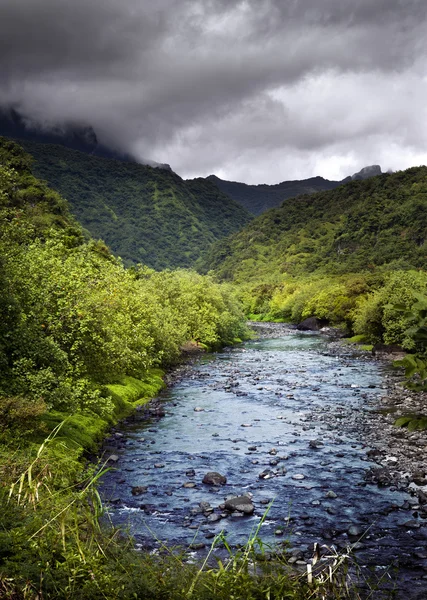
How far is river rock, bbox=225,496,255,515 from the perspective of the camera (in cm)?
1725

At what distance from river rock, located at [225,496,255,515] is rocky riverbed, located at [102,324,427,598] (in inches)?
1.6

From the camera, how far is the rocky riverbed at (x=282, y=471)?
15539mm

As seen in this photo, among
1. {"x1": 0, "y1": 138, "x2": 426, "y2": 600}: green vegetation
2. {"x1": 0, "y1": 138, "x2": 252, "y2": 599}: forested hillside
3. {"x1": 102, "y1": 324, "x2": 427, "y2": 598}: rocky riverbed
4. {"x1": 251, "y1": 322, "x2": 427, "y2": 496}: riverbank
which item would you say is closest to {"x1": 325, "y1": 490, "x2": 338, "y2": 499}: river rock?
{"x1": 102, "y1": 324, "x2": 427, "y2": 598}: rocky riverbed

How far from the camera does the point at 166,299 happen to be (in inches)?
2463

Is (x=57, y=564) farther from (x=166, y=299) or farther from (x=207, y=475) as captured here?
(x=166, y=299)

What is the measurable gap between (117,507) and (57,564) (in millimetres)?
9754

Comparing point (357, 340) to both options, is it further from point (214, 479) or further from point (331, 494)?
point (214, 479)

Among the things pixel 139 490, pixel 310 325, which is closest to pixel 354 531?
pixel 139 490

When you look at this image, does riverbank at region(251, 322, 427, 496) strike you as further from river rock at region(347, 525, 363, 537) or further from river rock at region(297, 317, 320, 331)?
river rock at region(297, 317, 320, 331)

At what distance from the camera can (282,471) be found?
21453 mm

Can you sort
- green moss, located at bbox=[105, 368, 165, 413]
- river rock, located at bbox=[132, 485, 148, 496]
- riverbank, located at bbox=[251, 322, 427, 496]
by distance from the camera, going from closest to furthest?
river rock, located at bbox=[132, 485, 148, 496], riverbank, located at bbox=[251, 322, 427, 496], green moss, located at bbox=[105, 368, 165, 413]

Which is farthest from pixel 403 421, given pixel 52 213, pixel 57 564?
pixel 52 213

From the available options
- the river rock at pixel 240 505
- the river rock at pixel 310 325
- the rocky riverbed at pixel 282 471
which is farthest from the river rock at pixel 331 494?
the river rock at pixel 310 325

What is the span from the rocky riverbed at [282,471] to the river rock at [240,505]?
0.13ft
